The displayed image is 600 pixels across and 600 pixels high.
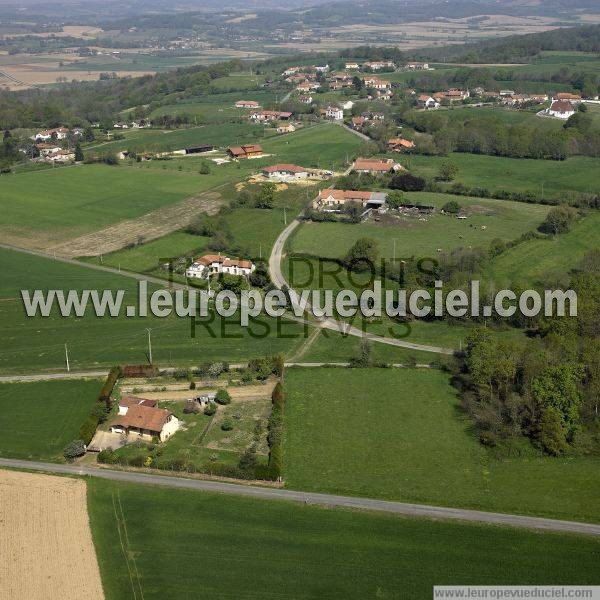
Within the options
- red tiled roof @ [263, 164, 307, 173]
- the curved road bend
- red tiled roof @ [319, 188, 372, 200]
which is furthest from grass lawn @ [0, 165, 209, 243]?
the curved road bend

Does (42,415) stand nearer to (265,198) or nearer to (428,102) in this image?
(265,198)

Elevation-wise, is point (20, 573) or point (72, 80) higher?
point (72, 80)

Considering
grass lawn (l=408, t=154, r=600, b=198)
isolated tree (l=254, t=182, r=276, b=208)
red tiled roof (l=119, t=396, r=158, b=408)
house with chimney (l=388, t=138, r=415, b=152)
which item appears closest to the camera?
red tiled roof (l=119, t=396, r=158, b=408)

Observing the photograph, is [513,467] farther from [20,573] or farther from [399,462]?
[20,573]

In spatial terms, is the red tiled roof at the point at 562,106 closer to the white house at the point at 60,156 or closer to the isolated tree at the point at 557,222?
the isolated tree at the point at 557,222

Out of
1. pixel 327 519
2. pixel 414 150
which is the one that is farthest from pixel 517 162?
pixel 327 519

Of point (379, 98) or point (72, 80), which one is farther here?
point (72, 80)

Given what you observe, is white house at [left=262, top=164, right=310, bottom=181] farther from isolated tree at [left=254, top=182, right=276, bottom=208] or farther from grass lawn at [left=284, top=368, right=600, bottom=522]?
grass lawn at [left=284, top=368, right=600, bottom=522]
